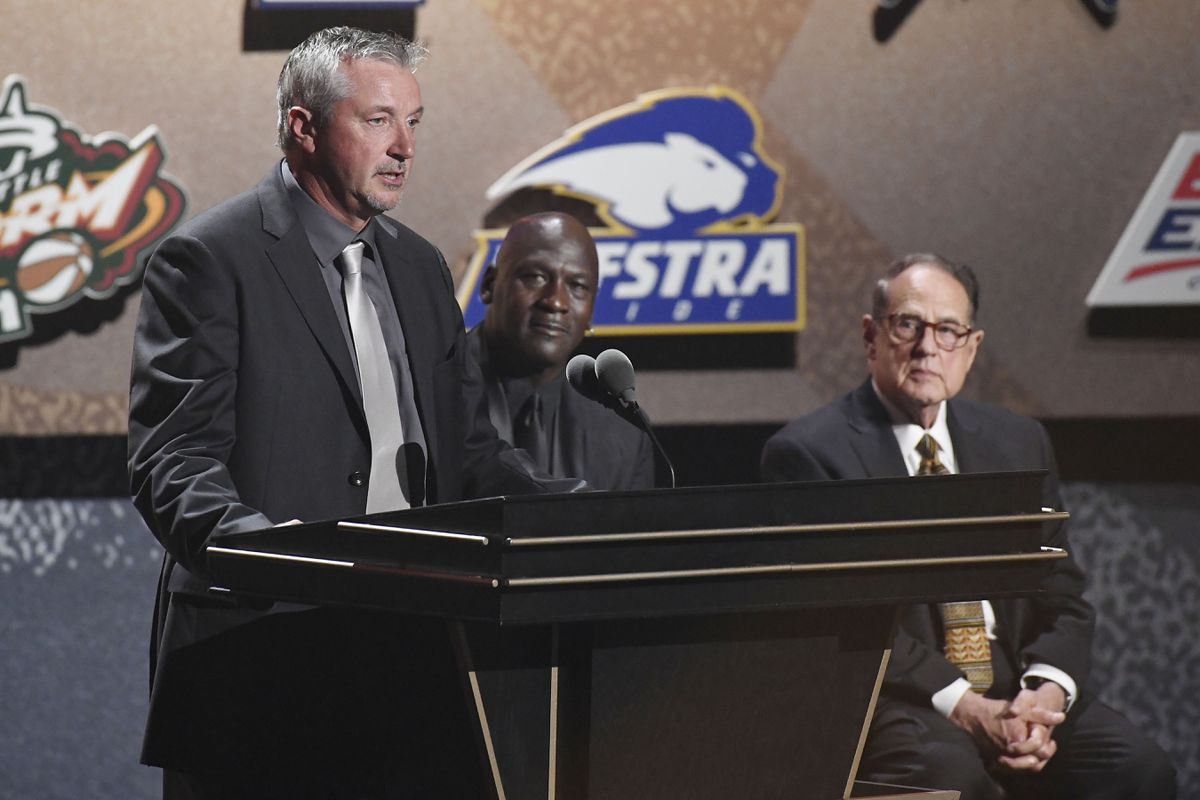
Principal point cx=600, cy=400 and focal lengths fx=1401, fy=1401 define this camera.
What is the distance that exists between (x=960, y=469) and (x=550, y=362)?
3.16ft

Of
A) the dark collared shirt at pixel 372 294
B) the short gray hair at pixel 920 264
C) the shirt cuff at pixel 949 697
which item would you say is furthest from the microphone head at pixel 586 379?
the short gray hair at pixel 920 264

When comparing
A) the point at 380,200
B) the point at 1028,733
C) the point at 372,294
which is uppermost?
the point at 380,200

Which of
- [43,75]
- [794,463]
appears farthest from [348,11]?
[794,463]

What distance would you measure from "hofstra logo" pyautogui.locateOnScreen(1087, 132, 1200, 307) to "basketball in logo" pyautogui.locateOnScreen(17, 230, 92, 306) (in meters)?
2.76

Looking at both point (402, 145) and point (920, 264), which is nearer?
point (402, 145)

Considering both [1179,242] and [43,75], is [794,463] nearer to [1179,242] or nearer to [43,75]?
[1179,242]

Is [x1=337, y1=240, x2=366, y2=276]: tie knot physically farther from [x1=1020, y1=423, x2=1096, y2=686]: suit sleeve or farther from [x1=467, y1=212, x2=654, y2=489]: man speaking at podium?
[x1=1020, y1=423, x2=1096, y2=686]: suit sleeve

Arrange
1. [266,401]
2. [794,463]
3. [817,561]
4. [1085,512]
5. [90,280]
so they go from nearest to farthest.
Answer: [817,561] → [266,401] → [794,463] → [90,280] → [1085,512]

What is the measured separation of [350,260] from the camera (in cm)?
194

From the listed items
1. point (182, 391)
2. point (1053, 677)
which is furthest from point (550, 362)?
point (182, 391)

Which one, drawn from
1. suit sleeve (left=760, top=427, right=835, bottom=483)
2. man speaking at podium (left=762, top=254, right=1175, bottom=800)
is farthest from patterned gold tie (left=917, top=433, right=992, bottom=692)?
suit sleeve (left=760, top=427, right=835, bottom=483)

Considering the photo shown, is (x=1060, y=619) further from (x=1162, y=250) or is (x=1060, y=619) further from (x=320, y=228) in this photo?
(x=320, y=228)

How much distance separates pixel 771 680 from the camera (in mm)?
1557

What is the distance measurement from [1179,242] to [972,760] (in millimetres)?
1809
